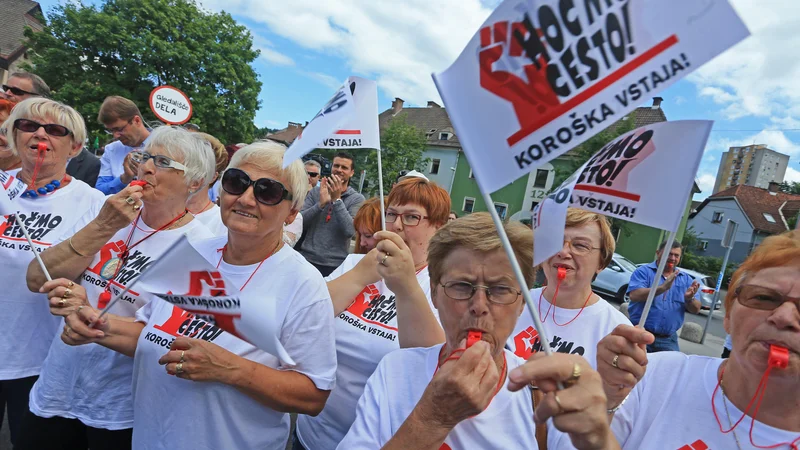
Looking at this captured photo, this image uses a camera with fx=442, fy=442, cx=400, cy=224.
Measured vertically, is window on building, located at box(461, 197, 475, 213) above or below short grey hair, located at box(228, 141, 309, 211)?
above

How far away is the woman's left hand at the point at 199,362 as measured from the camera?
1603 millimetres

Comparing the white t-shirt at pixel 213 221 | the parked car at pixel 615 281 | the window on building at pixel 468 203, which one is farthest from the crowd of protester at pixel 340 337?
the window on building at pixel 468 203

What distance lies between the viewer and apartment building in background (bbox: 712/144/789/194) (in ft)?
262

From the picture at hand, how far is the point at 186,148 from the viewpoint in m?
2.33

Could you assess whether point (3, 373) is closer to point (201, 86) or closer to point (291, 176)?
point (291, 176)

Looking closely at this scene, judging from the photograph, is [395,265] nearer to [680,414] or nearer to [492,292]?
[492,292]

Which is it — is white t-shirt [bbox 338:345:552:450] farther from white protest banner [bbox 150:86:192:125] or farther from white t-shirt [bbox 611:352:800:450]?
white protest banner [bbox 150:86:192:125]

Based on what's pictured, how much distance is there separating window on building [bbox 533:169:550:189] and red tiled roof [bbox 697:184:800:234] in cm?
2317

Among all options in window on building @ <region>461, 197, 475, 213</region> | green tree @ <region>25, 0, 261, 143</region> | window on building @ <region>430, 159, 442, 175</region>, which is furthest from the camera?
window on building @ <region>430, 159, 442, 175</region>

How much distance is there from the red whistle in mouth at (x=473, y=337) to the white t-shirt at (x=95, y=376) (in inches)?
63.4

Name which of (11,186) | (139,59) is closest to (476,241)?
(11,186)

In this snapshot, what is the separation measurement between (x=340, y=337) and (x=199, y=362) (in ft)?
2.36

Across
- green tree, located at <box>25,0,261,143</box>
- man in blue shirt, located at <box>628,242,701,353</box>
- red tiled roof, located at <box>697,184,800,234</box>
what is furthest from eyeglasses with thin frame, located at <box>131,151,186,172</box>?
red tiled roof, located at <box>697,184,800,234</box>

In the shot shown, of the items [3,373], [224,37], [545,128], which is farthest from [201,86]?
[545,128]
